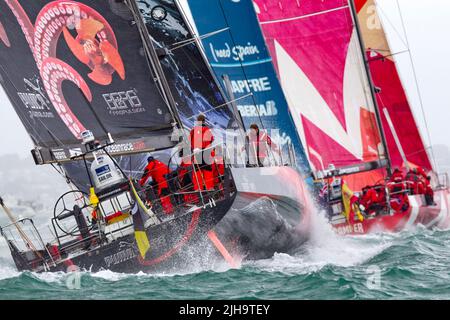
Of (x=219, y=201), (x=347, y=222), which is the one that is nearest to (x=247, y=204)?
(x=219, y=201)

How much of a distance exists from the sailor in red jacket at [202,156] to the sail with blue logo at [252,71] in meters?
4.21

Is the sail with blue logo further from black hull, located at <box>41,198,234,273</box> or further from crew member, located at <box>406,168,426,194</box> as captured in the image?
black hull, located at <box>41,198,234,273</box>

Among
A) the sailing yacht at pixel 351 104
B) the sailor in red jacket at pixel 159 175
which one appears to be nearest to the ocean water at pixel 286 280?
the sailor in red jacket at pixel 159 175

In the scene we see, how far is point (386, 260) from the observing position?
8.62 metres

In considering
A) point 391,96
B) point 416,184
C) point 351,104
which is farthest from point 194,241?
point 391,96

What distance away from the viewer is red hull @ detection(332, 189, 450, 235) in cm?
1122

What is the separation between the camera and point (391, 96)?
13.7m

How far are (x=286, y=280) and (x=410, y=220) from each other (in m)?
4.74

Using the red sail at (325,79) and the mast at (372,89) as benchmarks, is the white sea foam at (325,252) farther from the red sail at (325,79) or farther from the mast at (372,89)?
the red sail at (325,79)

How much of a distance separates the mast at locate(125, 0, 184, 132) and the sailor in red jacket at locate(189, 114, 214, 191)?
0.27 metres

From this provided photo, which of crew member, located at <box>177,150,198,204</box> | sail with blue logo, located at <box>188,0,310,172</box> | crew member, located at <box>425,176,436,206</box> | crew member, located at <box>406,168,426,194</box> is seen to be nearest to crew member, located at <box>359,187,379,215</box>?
crew member, located at <box>406,168,426,194</box>

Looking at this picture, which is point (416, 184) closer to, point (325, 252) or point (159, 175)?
point (325, 252)

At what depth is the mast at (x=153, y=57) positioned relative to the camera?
25.8ft

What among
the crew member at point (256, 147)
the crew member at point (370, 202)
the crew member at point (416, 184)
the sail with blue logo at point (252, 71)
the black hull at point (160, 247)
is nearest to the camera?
the black hull at point (160, 247)
